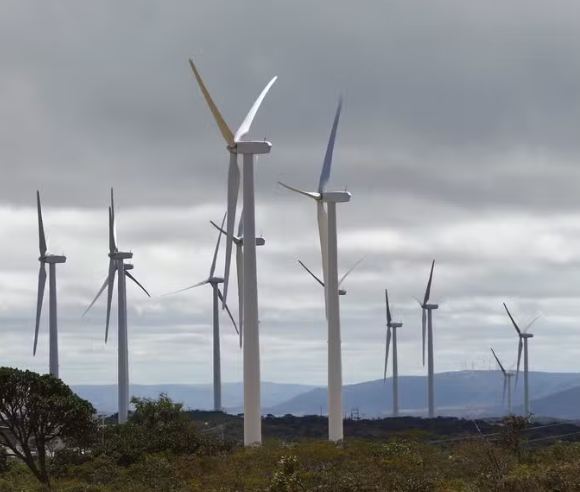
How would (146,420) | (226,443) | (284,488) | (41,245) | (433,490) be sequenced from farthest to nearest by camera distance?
(41,245), (146,420), (226,443), (433,490), (284,488)

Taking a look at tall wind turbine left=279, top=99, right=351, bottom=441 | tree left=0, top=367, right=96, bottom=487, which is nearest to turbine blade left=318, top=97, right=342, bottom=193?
tall wind turbine left=279, top=99, right=351, bottom=441

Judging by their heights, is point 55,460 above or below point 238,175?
below

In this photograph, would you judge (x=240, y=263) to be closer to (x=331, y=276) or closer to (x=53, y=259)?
(x=331, y=276)

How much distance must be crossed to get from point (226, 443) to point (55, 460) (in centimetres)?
1428

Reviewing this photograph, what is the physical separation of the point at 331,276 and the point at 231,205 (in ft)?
60.7

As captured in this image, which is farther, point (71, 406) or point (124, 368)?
point (124, 368)

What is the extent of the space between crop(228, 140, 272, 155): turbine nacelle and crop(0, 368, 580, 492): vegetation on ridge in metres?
20.5

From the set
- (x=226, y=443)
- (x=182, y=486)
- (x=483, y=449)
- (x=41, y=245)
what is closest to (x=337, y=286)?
(x=226, y=443)

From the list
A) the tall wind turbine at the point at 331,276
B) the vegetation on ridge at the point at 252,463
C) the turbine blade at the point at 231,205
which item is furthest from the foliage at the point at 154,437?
the turbine blade at the point at 231,205

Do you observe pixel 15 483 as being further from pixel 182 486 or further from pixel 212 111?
pixel 212 111

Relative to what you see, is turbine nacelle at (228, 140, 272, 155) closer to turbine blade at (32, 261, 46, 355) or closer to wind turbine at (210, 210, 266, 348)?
wind turbine at (210, 210, 266, 348)

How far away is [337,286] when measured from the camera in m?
102

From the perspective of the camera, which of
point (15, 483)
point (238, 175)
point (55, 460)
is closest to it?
point (15, 483)

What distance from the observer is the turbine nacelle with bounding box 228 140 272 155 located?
88875mm
